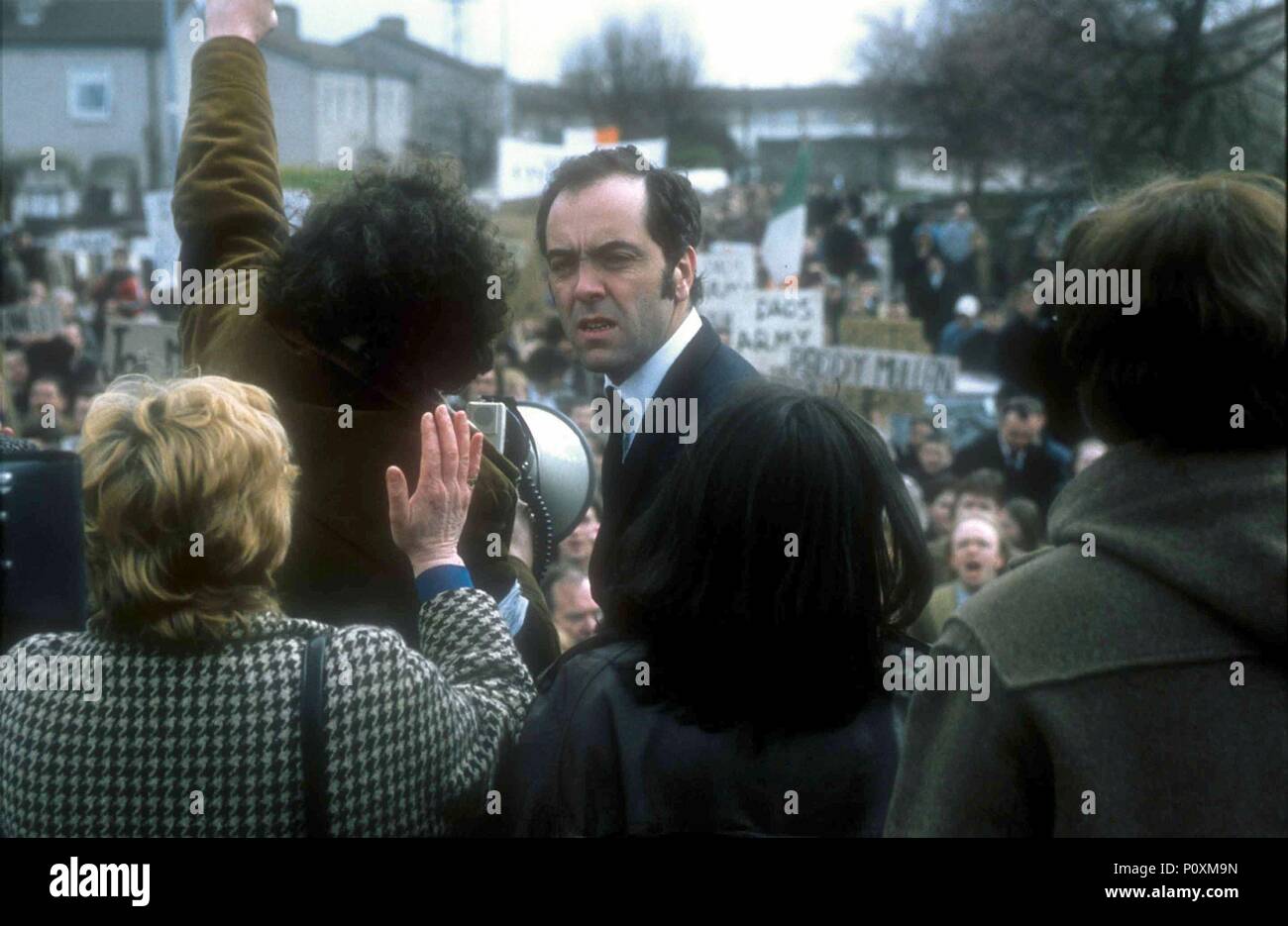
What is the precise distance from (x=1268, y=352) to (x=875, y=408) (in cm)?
813

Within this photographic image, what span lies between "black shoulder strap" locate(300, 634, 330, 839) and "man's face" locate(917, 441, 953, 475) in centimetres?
784

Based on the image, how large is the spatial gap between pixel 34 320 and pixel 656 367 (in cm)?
1127

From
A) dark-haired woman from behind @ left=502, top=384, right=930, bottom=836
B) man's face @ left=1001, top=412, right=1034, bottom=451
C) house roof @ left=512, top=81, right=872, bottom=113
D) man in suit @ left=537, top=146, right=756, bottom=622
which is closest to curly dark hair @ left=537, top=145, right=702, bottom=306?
man in suit @ left=537, top=146, right=756, bottom=622

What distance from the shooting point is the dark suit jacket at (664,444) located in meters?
3.07

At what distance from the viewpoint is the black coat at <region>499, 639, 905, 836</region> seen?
6.87 feet

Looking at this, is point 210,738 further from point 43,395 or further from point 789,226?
point 789,226

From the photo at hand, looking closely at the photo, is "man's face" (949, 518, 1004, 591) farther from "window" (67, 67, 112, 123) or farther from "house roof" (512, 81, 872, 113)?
"window" (67, 67, 112, 123)

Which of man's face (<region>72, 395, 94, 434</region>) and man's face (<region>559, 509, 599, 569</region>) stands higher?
man's face (<region>72, 395, 94, 434</region>)

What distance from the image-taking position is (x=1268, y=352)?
5.60ft

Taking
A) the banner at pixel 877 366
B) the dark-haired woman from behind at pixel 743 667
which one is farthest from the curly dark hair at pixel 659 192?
the banner at pixel 877 366

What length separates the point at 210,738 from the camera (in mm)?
2066

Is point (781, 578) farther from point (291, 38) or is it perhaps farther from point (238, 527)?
point (291, 38)

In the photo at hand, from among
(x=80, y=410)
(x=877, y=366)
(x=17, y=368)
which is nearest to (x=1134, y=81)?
(x=877, y=366)

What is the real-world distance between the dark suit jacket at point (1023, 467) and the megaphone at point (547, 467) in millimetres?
6514
